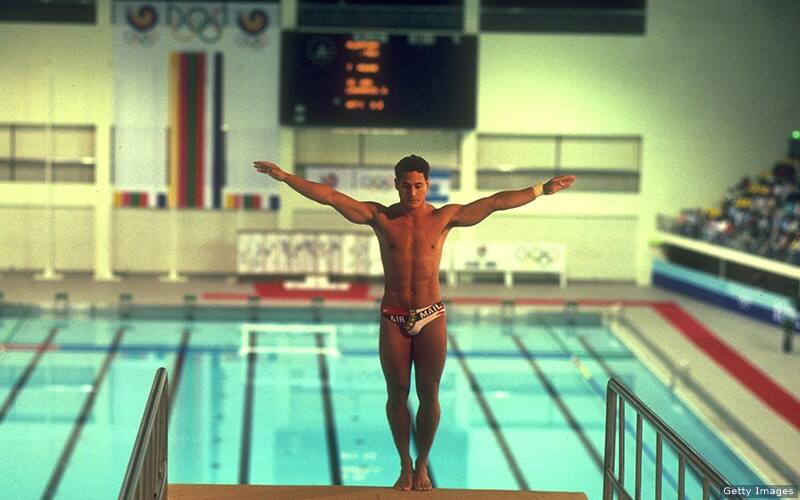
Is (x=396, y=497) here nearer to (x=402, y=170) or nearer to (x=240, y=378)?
(x=402, y=170)

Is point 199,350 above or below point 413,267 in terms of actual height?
below

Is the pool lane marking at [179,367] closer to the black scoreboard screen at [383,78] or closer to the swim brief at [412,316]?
the black scoreboard screen at [383,78]

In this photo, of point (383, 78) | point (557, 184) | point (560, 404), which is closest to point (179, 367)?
point (560, 404)

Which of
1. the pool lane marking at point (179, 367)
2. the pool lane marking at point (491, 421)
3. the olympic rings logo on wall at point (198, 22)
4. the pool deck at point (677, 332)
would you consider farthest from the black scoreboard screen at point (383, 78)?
the pool lane marking at point (179, 367)

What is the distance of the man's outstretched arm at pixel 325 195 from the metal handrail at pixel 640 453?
131 cm

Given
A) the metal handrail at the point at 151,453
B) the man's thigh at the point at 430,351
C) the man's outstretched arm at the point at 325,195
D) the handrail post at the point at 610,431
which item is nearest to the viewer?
the metal handrail at the point at 151,453

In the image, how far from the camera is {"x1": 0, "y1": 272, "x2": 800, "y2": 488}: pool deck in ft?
36.4

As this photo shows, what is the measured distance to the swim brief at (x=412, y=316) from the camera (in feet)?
18.9

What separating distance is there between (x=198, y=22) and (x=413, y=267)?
50.3 ft

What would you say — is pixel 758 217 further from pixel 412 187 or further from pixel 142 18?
pixel 412 187

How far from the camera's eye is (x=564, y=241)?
69.5ft

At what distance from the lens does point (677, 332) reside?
54.0ft

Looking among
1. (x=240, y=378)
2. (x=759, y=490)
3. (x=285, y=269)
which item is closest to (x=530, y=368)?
(x=240, y=378)

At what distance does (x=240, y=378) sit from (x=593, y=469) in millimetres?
4495
